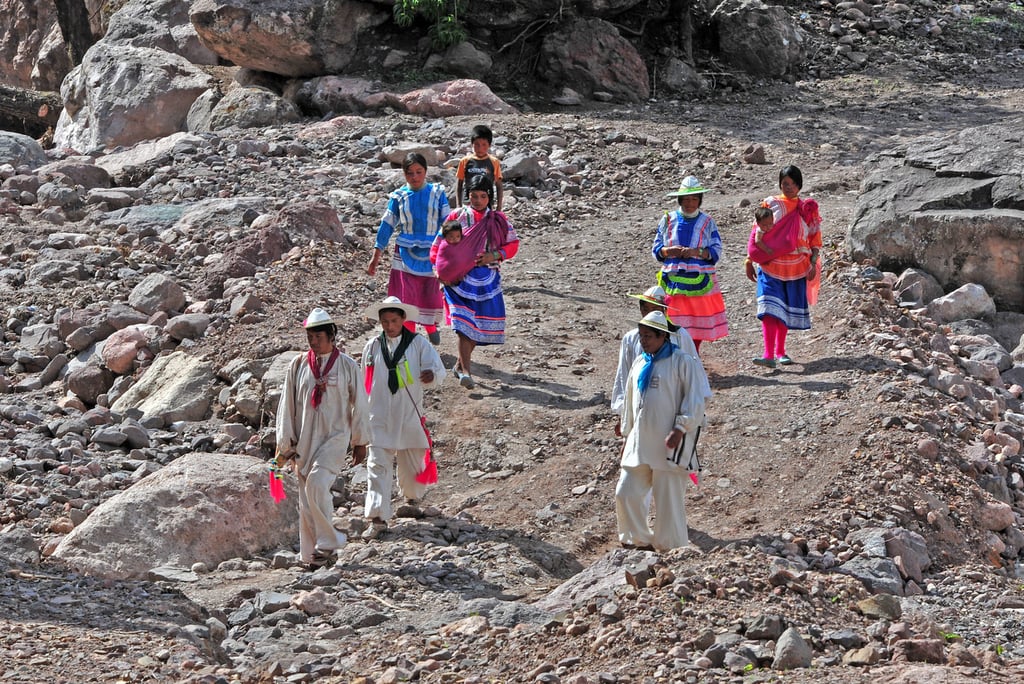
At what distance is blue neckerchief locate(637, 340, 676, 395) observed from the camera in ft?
21.2

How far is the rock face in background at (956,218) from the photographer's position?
10.6 m

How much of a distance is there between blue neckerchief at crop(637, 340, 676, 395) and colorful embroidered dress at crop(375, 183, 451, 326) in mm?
2920

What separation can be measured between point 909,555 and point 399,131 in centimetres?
1029

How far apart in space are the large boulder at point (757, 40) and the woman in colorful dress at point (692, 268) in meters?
10.5

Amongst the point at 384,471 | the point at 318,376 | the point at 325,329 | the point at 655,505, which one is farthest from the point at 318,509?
the point at 655,505

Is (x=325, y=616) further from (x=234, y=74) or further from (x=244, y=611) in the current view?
(x=234, y=74)

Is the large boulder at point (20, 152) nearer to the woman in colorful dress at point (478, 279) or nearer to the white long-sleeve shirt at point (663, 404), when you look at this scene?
the woman in colorful dress at point (478, 279)

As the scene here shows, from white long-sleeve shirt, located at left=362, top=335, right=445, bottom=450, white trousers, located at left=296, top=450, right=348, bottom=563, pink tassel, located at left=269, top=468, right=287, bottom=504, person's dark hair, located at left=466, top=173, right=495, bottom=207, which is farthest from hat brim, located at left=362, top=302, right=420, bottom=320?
person's dark hair, located at left=466, top=173, right=495, bottom=207

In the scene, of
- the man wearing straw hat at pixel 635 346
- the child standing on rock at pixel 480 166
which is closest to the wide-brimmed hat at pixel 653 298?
the man wearing straw hat at pixel 635 346

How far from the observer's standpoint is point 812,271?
8836 mm

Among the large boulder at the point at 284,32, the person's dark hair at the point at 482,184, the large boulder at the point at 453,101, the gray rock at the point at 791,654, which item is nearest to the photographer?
the gray rock at the point at 791,654

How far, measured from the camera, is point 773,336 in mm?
8922

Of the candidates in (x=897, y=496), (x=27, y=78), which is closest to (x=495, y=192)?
(x=897, y=496)

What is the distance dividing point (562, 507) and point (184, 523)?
6.90 ft
